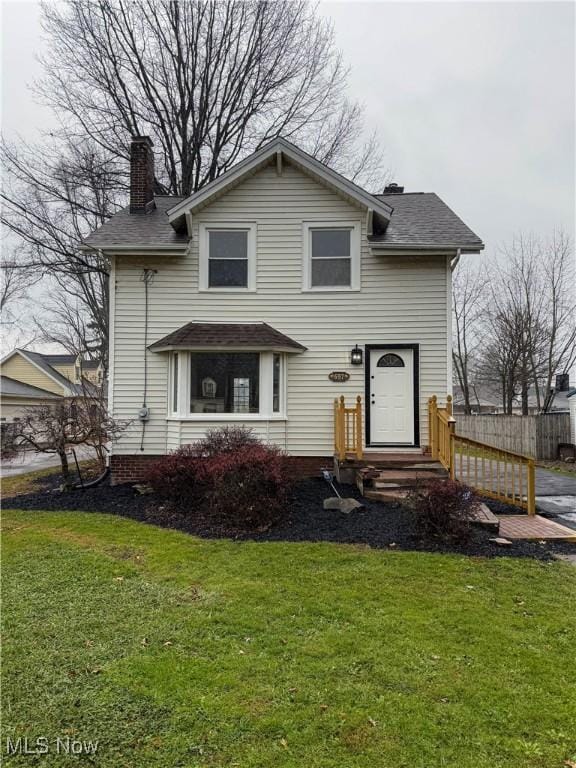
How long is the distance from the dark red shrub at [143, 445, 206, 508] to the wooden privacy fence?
12.9 meters

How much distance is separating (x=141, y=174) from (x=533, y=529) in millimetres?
11600

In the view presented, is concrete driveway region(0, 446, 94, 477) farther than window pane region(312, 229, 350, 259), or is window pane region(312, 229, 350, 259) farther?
concrete driveway region(0, 446, 94, 477)

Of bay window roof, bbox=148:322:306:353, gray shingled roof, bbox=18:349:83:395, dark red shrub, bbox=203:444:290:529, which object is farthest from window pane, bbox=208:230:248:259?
gray shingled roof, bbox=18:349:83:395

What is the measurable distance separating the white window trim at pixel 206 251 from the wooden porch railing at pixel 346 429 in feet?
10.8

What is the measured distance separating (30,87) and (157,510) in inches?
635

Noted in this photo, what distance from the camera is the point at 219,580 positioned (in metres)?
4.67

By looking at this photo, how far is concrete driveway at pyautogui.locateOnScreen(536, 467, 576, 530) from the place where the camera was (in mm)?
8071

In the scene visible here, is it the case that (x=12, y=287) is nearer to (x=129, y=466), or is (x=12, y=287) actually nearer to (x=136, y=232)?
A: (x=136, y=232)

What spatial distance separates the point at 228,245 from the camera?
10.4 metres

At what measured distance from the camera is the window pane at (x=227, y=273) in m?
10.4

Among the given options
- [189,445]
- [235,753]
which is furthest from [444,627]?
[189,445]

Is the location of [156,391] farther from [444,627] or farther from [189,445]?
[444,627]

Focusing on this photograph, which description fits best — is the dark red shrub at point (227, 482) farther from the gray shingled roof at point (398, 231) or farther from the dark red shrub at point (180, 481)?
the gray shingled roof at point (398, 231)

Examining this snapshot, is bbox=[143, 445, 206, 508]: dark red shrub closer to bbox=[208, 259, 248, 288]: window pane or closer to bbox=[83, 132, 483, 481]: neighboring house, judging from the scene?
bbox=[83, 132, 483, 481]: neighboring house
